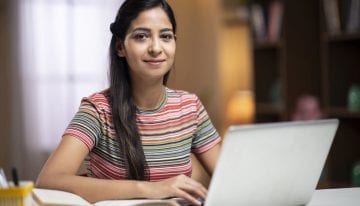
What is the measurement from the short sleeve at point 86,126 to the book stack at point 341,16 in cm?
191

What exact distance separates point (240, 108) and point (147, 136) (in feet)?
10.8

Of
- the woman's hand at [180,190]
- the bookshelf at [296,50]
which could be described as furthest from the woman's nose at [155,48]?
the bookshelf at [296,50]

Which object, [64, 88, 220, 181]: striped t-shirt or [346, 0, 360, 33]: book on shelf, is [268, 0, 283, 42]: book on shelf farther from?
[64, 88, 220, 181]: striped t-shirt

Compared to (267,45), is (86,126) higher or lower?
higher

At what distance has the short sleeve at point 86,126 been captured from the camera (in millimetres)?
1342

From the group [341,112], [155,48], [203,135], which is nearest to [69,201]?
[155,48]

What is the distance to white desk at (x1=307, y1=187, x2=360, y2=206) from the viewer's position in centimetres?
125

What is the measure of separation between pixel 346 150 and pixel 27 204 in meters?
2.39

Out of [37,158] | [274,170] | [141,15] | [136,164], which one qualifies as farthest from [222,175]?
[37,158]

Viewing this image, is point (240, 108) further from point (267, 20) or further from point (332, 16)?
point (332, 16)

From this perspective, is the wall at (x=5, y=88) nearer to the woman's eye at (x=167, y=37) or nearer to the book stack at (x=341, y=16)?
the book stack at (x=341, y=16)

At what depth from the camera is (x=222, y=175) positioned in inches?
40.7

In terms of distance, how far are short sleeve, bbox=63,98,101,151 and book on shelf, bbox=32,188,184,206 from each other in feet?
0.49

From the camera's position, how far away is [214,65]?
5.06 m
